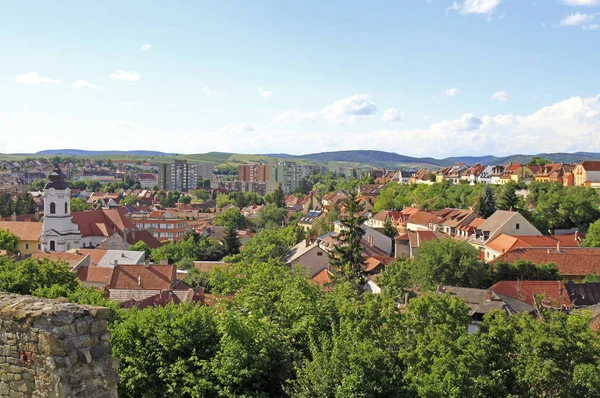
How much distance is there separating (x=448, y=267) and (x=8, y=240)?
44576 mm

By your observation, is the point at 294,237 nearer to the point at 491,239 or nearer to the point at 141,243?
the point at 141,243

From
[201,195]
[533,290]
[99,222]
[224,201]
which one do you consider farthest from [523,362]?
[201,195]

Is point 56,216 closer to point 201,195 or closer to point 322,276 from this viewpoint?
point 322,276

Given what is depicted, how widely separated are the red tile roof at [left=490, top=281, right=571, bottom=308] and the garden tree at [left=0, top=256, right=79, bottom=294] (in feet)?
73.7

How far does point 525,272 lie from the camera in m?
38.2

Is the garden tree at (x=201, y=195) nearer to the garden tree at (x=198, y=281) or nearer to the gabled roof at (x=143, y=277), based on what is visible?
the garden tree at (x=198, y=281)

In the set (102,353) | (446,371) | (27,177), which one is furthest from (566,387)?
(27,177)

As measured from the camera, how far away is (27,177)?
634 ft

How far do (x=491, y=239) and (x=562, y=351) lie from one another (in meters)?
38.2

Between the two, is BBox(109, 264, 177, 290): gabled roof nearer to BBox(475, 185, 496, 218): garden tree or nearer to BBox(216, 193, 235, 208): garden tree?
BBox(475, 185, 496, 218): garden tree

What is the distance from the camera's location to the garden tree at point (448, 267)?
120 feet

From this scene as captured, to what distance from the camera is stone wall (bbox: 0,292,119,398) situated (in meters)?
6.55

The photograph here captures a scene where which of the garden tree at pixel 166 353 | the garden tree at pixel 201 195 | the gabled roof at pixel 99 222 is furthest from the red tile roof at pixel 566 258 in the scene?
the garden tree at pixel 201 195

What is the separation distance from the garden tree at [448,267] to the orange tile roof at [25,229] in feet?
141
